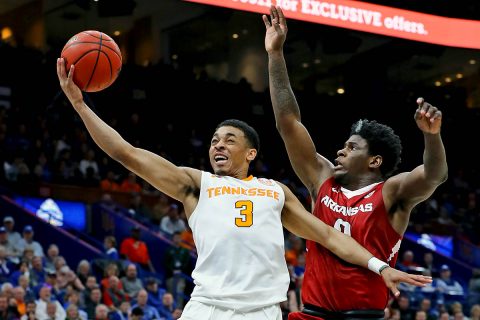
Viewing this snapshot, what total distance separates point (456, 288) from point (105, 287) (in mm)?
7603

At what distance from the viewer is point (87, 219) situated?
690 inches

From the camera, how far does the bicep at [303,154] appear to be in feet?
18.1

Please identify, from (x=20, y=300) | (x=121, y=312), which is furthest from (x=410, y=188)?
(x=121, y=312)

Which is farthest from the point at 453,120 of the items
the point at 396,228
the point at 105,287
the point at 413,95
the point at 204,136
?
the point at 396,228

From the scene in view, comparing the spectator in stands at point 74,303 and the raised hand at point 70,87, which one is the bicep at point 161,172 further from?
the spectator in stands at point 74,303

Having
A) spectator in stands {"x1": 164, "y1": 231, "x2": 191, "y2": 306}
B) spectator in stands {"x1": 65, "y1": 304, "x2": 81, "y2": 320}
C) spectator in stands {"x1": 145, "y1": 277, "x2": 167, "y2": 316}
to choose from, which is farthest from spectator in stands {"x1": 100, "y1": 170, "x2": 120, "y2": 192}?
spectator in stands {"x1": 65, "y1": 304, "x2": 81, "y2": 320}

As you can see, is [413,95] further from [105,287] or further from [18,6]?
[105,287]

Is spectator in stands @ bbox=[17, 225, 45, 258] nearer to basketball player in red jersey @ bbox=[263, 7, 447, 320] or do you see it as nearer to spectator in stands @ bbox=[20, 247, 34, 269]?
spectator in stands @ bbox=[20, 247, 34, 269]

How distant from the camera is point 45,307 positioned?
12086 mm

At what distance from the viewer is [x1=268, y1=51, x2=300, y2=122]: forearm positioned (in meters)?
5.55

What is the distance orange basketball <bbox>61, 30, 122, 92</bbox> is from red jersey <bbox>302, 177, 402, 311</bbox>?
60.1 inches

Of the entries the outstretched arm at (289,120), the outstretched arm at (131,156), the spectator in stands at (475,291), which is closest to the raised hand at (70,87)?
the outstretched arm at (131,156)

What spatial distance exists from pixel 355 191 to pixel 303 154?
0.40 meters

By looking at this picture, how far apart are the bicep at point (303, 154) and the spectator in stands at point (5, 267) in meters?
8.16
